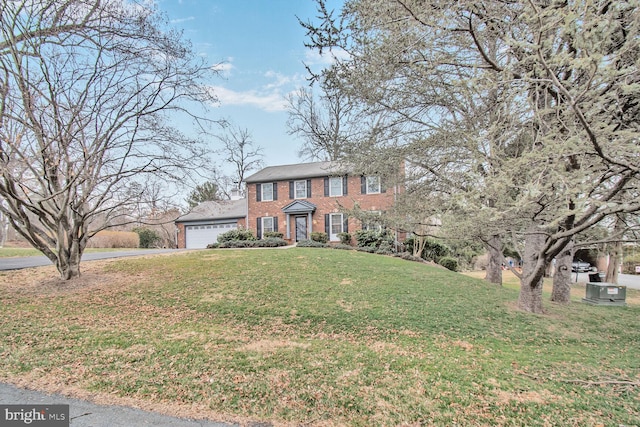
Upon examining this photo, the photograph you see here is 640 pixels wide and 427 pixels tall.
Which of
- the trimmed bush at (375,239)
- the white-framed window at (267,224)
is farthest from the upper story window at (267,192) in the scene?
the trimmed bush at (375,239)

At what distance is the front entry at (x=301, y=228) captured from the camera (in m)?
18.6

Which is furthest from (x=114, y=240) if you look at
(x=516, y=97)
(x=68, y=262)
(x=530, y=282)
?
(x=516, y=97)

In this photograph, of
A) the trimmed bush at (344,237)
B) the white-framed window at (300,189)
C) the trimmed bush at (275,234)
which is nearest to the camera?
the trimmed bush at (344,237)

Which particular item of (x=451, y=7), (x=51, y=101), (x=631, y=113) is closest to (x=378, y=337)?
(x=631, y=113)

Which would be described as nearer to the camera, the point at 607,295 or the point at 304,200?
the point at 607,295

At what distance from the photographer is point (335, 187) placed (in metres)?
18.0

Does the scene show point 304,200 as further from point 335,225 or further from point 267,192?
point 267,192

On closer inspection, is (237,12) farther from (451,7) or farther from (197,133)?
(451,7)

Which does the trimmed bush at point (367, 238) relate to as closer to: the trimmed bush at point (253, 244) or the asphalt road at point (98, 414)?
the trimmed bush at point (253, 244)

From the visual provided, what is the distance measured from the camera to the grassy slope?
2.86 meters

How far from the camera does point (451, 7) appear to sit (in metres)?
3.77

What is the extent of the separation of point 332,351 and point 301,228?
575 inches

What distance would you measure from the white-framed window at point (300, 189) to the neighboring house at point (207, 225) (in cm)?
405

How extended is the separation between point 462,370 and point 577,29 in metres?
3.56
